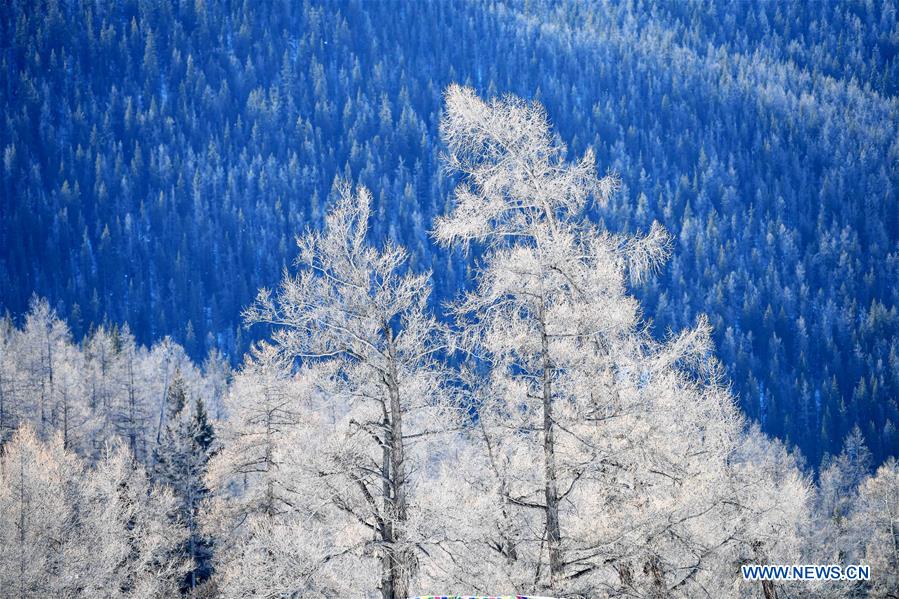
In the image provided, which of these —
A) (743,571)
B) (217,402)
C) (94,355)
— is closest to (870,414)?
(217,402)

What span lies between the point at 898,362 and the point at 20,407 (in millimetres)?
164926

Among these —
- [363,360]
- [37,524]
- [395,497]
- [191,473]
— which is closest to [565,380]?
[363,360]

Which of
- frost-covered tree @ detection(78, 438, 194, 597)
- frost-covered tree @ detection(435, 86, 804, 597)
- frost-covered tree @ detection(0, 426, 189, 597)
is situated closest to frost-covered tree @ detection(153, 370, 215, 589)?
frost-covered tree @ detection(78, 438, 194, 597)

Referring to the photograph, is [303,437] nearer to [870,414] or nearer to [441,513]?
[441,513]

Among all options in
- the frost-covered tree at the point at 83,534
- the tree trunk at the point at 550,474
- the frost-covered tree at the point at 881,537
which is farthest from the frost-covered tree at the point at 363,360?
the frost-covered tree at the point at 881,537

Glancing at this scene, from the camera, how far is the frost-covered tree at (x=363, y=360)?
11773 millimetres

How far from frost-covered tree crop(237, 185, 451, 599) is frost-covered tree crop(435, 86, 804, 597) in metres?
0.97

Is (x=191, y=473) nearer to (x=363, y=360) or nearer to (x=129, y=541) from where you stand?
(x=129, y=541)

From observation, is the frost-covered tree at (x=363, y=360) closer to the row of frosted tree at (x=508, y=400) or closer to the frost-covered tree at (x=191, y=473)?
the row of frosted tree at (x=508, y=400)

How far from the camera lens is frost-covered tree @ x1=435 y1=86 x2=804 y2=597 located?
421 inches

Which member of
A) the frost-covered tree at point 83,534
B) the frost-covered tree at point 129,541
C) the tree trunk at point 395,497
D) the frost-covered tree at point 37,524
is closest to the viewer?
the tree trunk at point 395,497

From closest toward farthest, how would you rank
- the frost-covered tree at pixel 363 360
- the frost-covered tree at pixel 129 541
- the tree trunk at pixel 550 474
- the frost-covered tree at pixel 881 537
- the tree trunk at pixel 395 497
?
the tree trunk at pixel 550 474, the frost-covered tree at pixel 363 360, the tree trunk at pixel 395 497, the frost-covered tree at pixel 129 541, the frost-covered tree at pixel 881 537

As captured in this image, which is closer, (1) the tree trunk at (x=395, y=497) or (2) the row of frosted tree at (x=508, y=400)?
(2) the row of frosted tree at (x=508, y=400)

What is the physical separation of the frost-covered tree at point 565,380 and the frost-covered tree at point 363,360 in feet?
3.17
